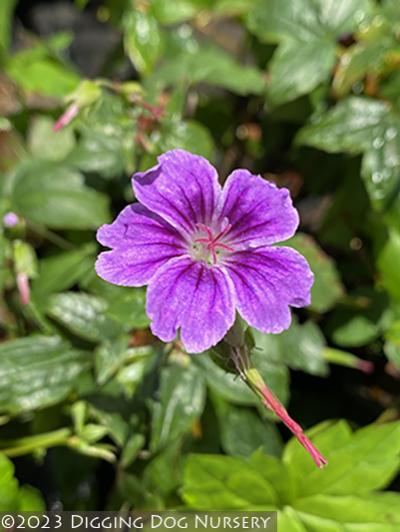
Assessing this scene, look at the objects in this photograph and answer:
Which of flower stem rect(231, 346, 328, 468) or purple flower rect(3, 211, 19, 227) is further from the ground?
flower stem rect(231, 346, 328, 468)

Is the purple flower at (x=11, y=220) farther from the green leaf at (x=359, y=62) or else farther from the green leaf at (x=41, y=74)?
the green leaf at (x=359, y=62)

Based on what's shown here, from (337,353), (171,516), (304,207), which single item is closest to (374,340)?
(337,353)

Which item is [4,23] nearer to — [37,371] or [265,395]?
[37,371]

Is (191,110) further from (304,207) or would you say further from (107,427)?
(107,427)

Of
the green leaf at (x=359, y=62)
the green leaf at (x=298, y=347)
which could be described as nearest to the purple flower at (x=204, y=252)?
the green leaf at (x=298, y=347)

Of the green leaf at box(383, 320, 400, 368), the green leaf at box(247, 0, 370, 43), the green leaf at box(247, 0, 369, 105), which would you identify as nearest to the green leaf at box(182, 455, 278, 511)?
the green leaf at box(383, 320, 400, 368)

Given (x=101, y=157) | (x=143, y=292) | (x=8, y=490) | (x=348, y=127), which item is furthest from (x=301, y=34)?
(x=8, y=490)

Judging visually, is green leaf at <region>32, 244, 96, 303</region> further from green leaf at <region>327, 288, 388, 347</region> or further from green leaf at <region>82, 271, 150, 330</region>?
green leaf at <region>327, 288, 388, 347</region>
